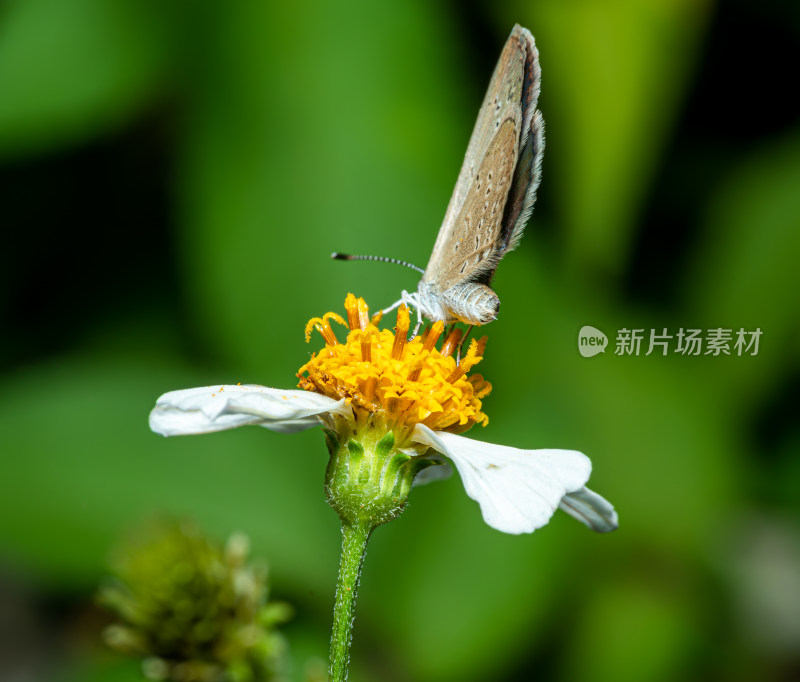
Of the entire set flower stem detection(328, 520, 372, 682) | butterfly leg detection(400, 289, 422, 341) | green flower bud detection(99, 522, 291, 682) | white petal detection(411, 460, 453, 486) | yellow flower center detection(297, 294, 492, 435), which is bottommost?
green flower bud detection(99, 522, 291, 682)

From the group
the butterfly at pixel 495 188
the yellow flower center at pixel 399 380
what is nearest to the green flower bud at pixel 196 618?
the yellow flower center at pixel 399 380

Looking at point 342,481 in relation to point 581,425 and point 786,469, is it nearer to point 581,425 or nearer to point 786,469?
point 581,425

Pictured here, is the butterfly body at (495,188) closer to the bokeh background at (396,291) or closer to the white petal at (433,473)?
the white petal at (433,473)

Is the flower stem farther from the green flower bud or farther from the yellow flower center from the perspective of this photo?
the green flower bud

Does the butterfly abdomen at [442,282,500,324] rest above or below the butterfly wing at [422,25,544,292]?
below

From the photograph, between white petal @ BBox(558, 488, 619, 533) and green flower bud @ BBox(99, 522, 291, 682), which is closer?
white petal @ BBox(558, 488, 619, 533)

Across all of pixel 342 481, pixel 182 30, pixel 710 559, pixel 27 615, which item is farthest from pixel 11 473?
pixel 710 559

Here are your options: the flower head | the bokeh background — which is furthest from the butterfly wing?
the bokeh background
